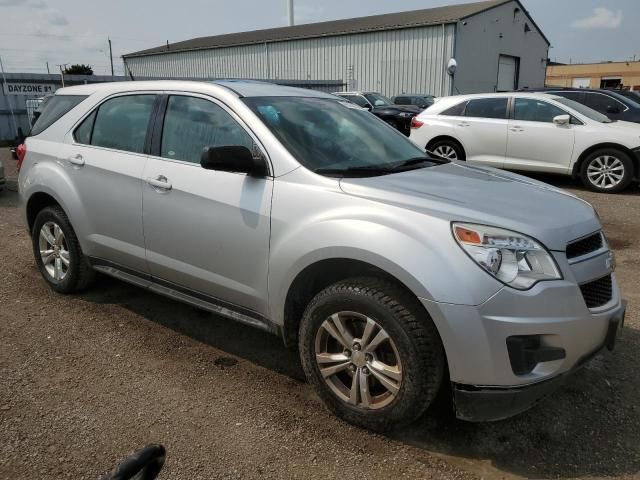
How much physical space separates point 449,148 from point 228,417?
8171 mm

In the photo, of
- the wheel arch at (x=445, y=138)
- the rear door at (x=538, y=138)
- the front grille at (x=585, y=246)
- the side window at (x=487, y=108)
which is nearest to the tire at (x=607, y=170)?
the rear door at (x=538, y=138)

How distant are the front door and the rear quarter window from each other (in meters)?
1.20

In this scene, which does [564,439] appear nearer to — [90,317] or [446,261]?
[446,261]

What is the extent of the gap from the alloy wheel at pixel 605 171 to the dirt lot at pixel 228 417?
542cm

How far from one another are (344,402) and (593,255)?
1.43m

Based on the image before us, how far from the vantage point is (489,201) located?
2.68m

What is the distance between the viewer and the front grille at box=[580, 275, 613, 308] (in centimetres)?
248

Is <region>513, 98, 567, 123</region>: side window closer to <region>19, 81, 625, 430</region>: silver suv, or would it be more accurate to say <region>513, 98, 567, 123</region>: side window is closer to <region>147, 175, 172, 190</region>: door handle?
<region>19, 81, 625, 430</region>: silver suv

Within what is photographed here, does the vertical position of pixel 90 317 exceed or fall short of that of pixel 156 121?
it falls short

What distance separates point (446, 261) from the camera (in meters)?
2.34

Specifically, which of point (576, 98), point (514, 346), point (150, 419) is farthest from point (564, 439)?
point (576, 98)

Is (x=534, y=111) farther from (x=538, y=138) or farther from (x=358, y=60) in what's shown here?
(x=358, y=60)

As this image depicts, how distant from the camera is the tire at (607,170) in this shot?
8625 millimetres

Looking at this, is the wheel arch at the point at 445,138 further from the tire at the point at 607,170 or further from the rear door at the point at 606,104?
the rear door at the point at 606,104
